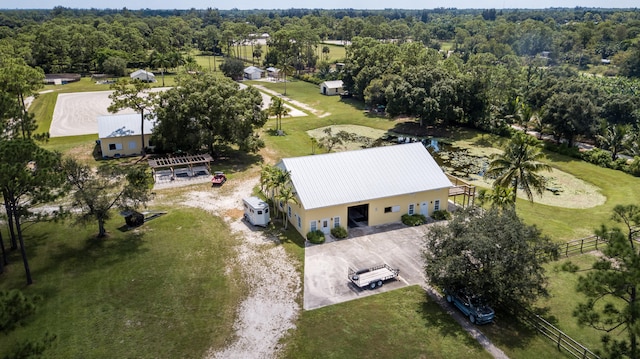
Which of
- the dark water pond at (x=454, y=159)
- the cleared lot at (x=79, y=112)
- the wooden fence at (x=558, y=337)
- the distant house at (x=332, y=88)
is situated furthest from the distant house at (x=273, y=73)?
the wooden fence at (x=558, y=337)

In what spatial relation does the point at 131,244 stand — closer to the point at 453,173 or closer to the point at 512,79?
the point at 453,173

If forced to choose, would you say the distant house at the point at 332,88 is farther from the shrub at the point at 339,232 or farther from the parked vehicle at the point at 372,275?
the parked vehicle at the point at 372,275

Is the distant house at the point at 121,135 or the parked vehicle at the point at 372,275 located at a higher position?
the distant house at the point at 121,135

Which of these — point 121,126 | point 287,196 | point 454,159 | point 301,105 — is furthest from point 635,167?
point 121,126

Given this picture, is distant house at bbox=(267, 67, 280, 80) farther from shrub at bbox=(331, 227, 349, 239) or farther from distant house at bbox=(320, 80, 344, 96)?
shrub at bbox=(331, 227, 349, 239)

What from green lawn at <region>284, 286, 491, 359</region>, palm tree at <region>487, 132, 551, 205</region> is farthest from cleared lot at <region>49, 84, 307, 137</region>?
green lawn at <region>284, 286, 491, 359</region>
